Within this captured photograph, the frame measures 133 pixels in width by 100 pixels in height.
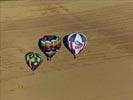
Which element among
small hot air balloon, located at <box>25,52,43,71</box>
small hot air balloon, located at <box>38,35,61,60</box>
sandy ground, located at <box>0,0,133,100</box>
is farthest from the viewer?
sandy ground, located at <box>0,0,133,100</box>

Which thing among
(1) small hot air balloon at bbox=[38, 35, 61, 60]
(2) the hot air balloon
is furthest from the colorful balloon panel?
(1) small hot air balloon at bbox=[38, 35, 61, 60]

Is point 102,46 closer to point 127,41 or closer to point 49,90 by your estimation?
point 127,41

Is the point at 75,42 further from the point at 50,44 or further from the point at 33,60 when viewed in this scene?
the point at 33,60

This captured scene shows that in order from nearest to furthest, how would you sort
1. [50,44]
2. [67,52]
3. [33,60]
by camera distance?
[50,44], [33,60], [67,52]

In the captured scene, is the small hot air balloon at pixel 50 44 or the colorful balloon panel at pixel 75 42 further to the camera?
the colorful balloon panel at pixel 75 42

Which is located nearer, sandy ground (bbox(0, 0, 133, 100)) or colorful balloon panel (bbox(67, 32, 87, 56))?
colorful balloon panel (bbox(67, 32, 87, 56))

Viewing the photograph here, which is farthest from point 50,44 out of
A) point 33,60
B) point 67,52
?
point 67,52

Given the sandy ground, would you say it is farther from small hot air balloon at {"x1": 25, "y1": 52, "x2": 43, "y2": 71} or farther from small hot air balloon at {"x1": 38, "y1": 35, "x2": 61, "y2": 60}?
small hot air balloon at {"x1": 38, "y1": 35, "x2": 61, "y2": 60}

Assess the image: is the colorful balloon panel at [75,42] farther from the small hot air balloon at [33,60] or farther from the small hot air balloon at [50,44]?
the small hot air balloon at [33,60]

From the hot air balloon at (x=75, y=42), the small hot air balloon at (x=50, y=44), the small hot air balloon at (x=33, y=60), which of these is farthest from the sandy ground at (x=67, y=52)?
the small hot air balloon at (x=50, y=44)
